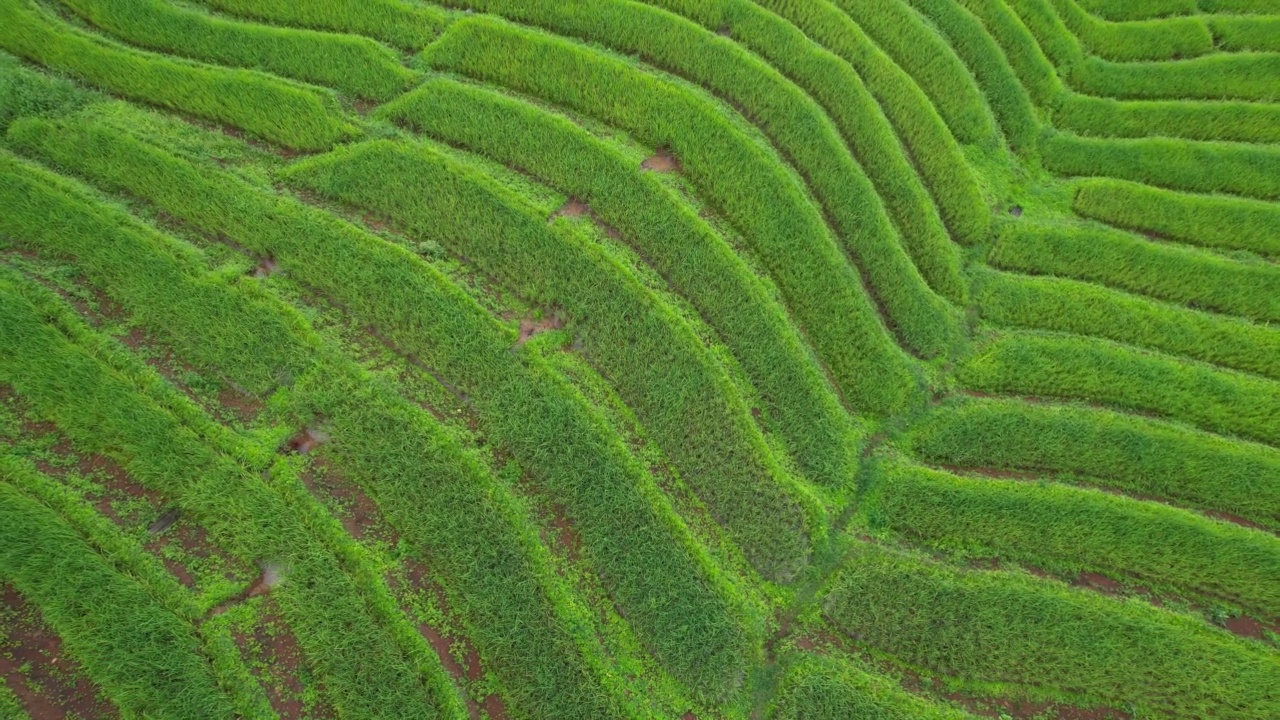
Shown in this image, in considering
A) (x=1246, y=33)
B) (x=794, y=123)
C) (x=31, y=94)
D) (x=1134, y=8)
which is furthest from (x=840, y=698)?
(x=1246, y=33)

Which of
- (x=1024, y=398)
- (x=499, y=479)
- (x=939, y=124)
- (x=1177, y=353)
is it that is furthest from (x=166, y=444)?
(x=1177, y=353)

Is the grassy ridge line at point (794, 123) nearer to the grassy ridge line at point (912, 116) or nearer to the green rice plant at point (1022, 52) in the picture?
the grassy ridge line at point (912, 116)

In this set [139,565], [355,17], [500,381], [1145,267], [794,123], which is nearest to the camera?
[139,565]

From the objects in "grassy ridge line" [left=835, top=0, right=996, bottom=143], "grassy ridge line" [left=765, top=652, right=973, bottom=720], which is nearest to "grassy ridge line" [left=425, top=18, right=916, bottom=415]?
"grassy ridge line" [left=765, top=652, right=973, bottom=720]

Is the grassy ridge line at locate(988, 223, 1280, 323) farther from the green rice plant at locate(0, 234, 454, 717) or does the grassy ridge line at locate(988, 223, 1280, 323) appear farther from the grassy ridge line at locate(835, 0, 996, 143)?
the green rice plant at locate(0, 234, 454, 717)

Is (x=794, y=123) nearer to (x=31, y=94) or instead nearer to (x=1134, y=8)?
(x=1134, y=8)

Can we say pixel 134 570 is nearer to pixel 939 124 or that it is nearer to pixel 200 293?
pixel 200 293
